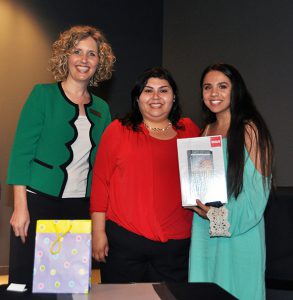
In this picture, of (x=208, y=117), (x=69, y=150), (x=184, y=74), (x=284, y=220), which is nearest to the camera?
(x=284, y=220)

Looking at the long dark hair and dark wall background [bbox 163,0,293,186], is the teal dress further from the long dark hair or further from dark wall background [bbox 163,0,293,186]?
dark wall background [bbox 163,0,293,186]

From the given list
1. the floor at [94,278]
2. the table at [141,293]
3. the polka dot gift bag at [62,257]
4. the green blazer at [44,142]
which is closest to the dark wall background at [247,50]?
the green blazer at [44,142]

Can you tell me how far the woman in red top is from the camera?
2.04 m

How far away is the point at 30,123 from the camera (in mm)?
2090

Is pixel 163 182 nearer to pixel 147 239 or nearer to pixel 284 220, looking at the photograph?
Result: pixel 147 239

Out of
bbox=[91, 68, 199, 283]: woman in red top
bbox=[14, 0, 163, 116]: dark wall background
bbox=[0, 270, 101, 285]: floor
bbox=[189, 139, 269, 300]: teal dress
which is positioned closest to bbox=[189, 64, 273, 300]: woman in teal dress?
bbox=[189, 139, 269, 300]: teal dress

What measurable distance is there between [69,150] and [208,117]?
2.47 feet

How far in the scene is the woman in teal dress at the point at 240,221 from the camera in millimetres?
1869

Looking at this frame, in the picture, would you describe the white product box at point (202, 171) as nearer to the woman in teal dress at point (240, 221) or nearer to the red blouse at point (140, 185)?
the woman in teal dress at point (240, 221)

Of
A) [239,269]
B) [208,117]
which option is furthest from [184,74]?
[239,269]

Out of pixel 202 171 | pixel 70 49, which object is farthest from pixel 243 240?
pixel 70 49

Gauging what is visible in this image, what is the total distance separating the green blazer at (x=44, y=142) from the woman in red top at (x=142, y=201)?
180 millimetres

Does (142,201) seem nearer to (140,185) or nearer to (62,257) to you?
(140,185)

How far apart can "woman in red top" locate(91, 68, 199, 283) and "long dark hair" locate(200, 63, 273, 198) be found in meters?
0.32
